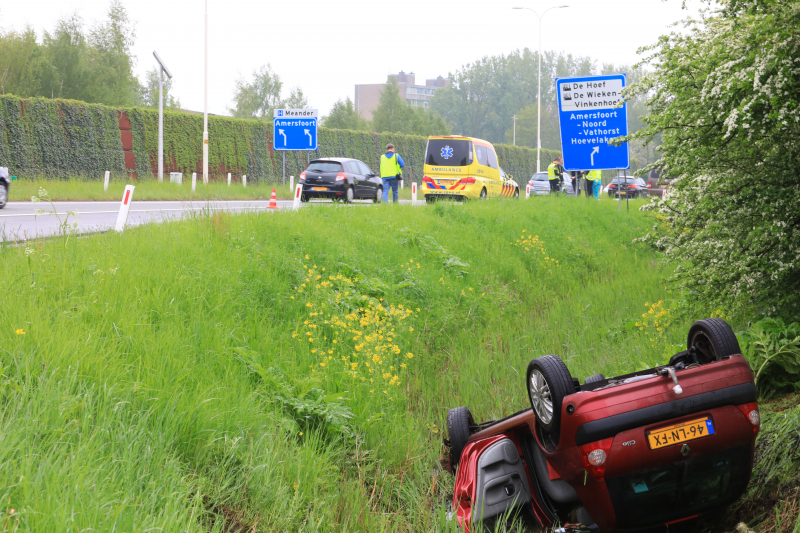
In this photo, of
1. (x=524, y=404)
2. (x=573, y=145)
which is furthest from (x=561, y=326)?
(x=573, y=145)

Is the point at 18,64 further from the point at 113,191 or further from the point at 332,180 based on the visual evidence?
the point at 332,180

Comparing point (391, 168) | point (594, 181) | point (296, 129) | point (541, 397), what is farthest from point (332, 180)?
point (541, 397)

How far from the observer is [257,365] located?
16.3 ft

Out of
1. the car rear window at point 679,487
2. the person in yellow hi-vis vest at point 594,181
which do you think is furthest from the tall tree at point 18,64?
the car rear window at point 679,487

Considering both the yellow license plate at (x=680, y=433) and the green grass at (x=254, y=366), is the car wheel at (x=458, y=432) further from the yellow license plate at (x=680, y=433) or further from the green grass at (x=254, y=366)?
the yellow license plate at (x=680, y=433)

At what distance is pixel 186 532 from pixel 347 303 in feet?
15.5

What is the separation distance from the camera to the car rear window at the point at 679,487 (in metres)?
A: 2.86

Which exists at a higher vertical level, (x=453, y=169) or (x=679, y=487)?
(x=453, y=169)

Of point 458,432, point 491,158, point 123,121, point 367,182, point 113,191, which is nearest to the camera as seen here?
point 458,432

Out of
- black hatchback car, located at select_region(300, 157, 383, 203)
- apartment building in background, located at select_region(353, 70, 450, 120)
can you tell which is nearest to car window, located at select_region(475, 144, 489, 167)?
black hatchback car, located at select_region(300, 157, 383, 203)

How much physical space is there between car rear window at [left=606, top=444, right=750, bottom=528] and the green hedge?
1067 inches

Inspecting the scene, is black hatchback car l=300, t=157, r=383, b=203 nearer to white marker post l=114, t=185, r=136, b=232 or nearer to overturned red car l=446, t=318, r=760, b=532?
white marker post l=114, t=185, r=136, b=232

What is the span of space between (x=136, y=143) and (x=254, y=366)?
2819cm

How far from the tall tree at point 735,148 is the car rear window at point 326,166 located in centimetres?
1554
